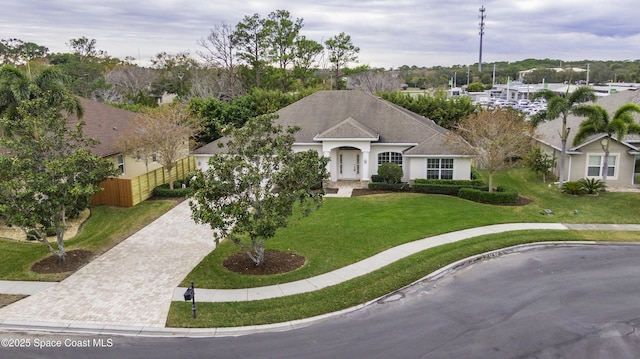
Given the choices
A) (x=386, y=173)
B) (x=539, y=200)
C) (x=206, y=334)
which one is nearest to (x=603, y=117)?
(x=539, y=200)

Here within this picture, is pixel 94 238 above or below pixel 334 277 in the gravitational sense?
above

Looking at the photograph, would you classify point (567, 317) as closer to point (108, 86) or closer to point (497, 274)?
point (497, 274)

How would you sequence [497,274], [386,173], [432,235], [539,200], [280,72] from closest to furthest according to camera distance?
[497,274] < [432,235] < [539,200] < [386,173] < [280,72]

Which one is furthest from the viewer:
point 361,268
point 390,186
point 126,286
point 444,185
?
point 390,186

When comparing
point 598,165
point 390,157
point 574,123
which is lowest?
point 598,165

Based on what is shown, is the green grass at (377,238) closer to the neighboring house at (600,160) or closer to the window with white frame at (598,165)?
the neighboring house at (600,160)

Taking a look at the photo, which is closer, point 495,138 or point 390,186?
point 495,138

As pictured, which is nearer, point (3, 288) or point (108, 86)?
point (3, 288)

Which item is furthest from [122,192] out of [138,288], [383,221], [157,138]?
[383,221]

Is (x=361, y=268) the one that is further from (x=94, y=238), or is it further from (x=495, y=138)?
(x=495, y=138)
